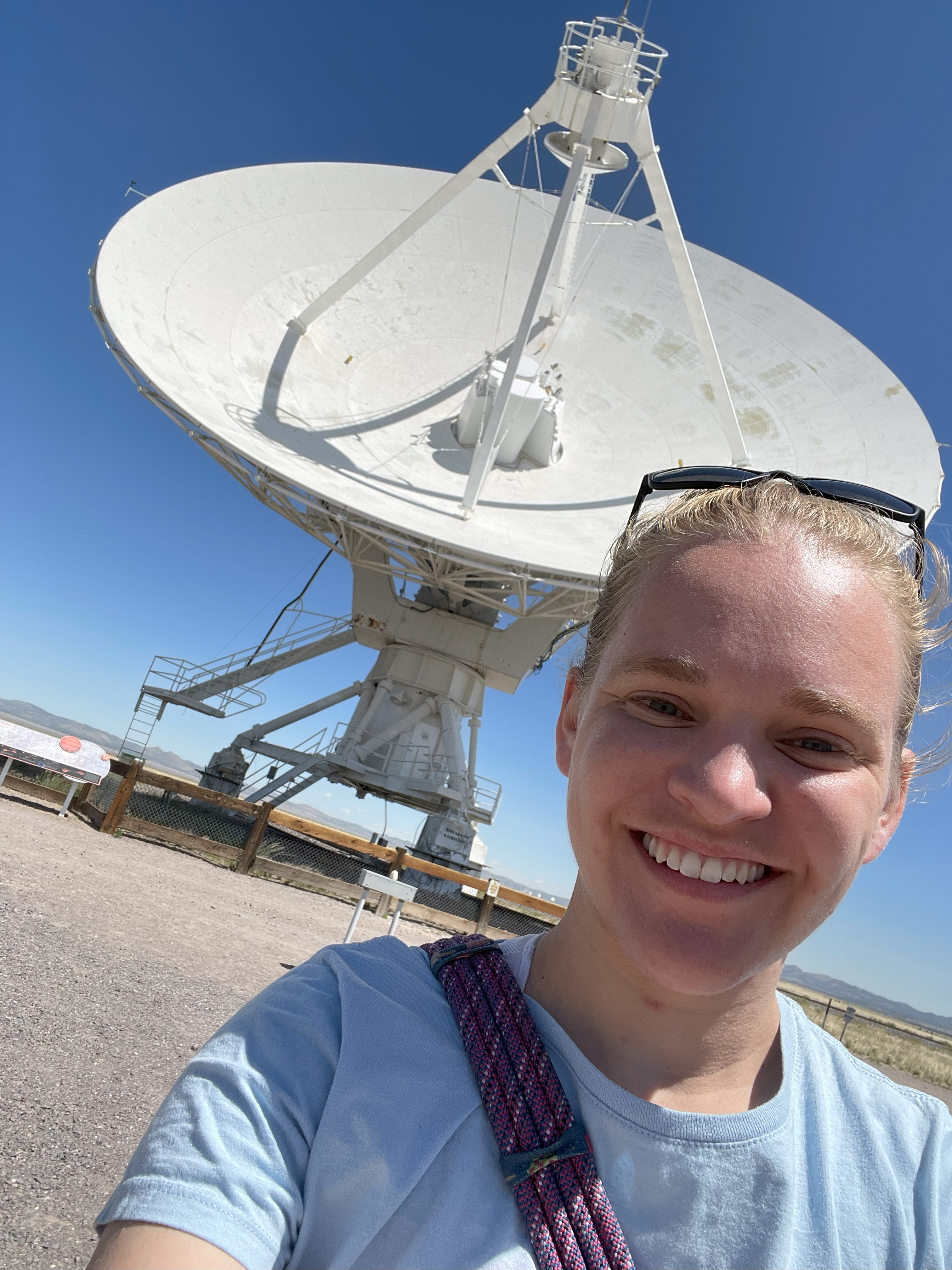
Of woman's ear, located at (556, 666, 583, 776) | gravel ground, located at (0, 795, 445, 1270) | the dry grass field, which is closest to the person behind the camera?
woman's ear, located at (556, 666, 583, 776)

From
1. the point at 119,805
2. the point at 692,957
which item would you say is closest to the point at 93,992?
the point at 692,957

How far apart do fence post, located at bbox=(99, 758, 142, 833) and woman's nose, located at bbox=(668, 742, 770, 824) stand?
40.3ft

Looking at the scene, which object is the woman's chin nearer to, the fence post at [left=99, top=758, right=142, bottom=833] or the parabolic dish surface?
the parabolic dish surface

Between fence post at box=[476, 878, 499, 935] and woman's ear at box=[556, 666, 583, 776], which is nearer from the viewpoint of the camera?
woman's ear at box=[556, 666, 583, 776]

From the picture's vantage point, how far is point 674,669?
129cm

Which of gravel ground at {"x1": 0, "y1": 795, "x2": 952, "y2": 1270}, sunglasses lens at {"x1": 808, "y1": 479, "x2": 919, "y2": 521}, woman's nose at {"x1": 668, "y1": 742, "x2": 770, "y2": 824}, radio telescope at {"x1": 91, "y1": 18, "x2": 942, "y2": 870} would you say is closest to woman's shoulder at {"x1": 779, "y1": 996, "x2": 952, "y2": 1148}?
woman's nose at {"x1": 668, "y1": 742, "x2": 770, "y2": 824}

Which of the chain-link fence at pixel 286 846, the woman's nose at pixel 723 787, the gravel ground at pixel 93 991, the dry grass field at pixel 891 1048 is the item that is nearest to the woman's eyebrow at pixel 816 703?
the woman's nose at pixel 723 787

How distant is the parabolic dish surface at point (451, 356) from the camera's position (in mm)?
13336

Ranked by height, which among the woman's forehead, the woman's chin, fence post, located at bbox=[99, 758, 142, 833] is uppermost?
the woman's forehead

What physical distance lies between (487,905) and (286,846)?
3.57m

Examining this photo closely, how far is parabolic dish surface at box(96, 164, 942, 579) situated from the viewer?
13336 mm

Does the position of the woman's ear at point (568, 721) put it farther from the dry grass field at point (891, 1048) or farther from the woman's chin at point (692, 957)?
the dry grass field at point (891, 1048)

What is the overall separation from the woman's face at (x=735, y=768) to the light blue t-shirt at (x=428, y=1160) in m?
0.23

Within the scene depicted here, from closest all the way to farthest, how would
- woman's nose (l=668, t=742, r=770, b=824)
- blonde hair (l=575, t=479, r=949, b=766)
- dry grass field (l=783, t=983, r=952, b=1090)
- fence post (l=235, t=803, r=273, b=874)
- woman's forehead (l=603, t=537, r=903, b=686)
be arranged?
woman's nose (l=668, t=742, r=770, b=824) < woman's forehead (l=603, t=537, r=903, b=686) < blonde hair (l=575, t=479, r=949, b=766) < fence post (l=235, t=803, r=273, b=874) < dry grass field (l=783, t=983, r=952, b=1090)
